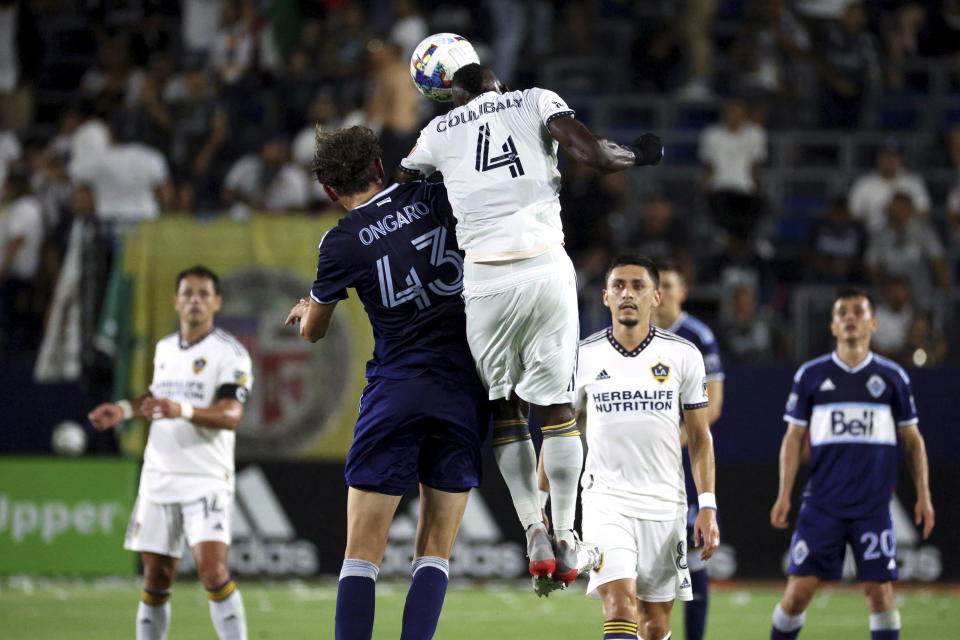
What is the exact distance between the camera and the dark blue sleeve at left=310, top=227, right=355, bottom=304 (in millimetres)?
5926

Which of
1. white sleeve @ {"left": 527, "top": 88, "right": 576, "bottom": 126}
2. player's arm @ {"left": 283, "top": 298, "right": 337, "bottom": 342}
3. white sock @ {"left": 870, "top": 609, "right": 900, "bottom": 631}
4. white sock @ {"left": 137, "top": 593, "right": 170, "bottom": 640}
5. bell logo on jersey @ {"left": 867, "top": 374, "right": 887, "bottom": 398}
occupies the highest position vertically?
white sleeve @ {"left": 527, "top": 88, "right": 576, "bottom": 126}

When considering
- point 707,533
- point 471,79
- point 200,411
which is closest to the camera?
point 471,79

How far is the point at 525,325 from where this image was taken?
236 inches

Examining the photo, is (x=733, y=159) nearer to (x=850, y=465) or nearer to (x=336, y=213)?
(x=336, y=213)

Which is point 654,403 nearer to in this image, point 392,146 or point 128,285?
point 392,146

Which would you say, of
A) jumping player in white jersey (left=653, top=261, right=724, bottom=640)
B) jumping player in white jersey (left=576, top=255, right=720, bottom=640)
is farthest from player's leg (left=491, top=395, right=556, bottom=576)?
jumping player in white jersey (left=653, top=261, right=724, bottom=640)

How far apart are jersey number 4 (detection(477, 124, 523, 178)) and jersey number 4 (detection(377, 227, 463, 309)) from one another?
14.7 inches

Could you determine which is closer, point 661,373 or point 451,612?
point 661,373

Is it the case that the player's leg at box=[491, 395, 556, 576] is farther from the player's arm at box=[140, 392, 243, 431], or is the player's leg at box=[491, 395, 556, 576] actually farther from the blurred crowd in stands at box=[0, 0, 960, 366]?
the blurred crowd in stands at box=[0, 0, 960, 366]

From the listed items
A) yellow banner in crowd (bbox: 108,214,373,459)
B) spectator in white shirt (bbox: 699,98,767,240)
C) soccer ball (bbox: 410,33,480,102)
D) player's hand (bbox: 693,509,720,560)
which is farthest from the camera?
spectator in white shirt (bbox: 699,98,767,240)

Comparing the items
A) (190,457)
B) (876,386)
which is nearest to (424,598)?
(190,457)

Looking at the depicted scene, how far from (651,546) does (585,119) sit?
395 inches

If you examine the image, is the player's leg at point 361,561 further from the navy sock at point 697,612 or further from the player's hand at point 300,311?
the navy sock at point 697,612

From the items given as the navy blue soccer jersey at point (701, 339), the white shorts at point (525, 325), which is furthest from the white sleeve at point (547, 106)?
the navy blue soccer jersey at point (701, 339)
